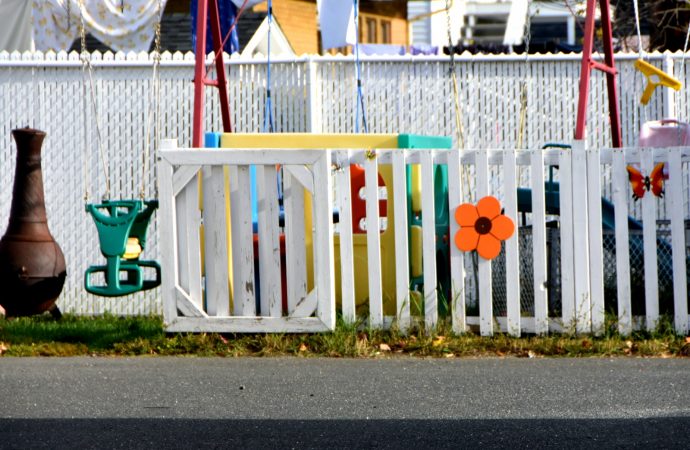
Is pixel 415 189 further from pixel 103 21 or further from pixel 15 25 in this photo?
pixel 15 25

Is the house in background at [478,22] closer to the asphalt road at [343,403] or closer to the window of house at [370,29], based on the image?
the window of house at [370,29]

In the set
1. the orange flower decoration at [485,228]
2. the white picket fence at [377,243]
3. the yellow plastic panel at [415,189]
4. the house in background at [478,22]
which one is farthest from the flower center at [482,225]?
the house in background at [478,22]

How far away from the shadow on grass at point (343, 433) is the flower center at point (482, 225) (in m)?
2.27

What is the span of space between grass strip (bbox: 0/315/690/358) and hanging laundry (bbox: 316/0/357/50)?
13.4 ft

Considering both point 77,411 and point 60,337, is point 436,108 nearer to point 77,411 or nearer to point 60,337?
point 60,337

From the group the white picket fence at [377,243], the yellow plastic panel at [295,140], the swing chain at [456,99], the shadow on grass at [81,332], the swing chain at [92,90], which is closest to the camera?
the white picket fence at [377,243]

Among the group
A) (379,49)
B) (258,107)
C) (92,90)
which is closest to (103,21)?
(258,107)

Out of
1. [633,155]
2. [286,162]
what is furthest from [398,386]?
[633,155]

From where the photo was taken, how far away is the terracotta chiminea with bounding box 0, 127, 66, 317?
25.4 ft

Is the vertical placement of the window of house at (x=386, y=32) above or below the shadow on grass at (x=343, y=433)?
above

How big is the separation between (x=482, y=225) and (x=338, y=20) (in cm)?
405

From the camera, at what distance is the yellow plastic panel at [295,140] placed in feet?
26.2

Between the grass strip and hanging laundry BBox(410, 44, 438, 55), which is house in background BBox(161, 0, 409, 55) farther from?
the grass strip

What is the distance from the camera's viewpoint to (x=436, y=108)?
32.3 ft
